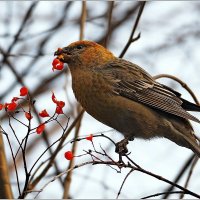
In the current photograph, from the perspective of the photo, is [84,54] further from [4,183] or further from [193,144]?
[4,183]

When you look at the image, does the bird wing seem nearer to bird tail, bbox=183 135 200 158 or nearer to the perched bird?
the perched bird

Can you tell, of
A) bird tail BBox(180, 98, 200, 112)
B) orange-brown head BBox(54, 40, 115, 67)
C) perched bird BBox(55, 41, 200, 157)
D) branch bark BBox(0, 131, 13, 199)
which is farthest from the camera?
orange-brown head BBox(54, 40, 115, 67)

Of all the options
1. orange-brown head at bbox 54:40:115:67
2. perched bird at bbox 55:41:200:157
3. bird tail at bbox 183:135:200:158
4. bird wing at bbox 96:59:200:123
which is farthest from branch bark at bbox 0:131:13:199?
bird tail at bbox 183:135:200:158

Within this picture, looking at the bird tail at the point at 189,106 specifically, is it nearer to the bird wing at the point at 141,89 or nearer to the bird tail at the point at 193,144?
the bird wing at the point at 141,89

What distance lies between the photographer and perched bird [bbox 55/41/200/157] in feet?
17.6

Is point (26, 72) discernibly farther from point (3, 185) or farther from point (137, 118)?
point (3, 185)

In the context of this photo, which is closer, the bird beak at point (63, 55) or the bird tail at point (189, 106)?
the bird tail at point (189, 106)

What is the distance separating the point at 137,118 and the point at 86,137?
175cm

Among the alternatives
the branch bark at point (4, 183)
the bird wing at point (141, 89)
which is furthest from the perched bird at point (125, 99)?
the branch bark at point (4, 183)

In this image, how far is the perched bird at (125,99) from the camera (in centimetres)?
535

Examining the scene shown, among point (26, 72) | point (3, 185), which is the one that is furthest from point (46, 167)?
point (26, 72)

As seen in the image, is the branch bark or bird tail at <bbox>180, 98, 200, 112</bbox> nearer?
the branch bark

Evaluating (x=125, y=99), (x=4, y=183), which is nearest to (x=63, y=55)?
(x=125, y=99)

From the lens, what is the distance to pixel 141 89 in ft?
Result: 18.8
